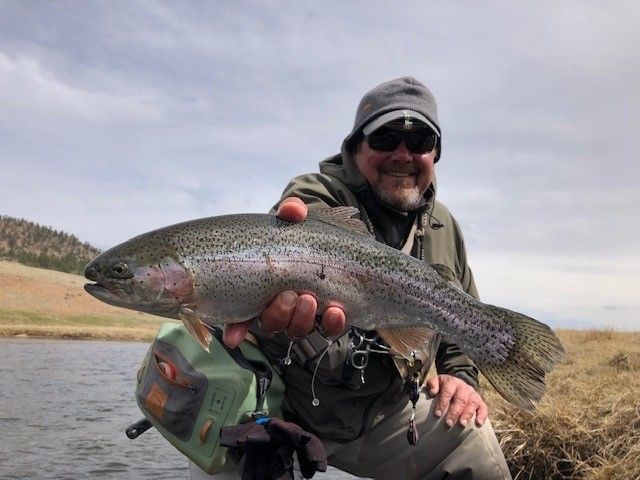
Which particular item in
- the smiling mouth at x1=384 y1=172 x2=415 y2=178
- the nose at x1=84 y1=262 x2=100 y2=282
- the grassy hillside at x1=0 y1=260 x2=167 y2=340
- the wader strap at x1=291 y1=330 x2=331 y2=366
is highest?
the smiling mouth at x1=384 y1=172 x2=415 y2=178

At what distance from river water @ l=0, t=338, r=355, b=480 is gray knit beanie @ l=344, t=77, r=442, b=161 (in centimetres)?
397

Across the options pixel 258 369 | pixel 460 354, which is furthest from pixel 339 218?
pixel 460 354

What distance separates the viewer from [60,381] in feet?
47.3

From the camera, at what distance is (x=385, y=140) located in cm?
433

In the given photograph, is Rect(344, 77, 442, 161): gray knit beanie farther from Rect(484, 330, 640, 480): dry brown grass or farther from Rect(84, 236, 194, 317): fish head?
Rect(484, 330, 640, 480): dry brown grass

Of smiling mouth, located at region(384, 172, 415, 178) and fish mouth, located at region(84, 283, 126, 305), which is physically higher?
smiling mouth, located at region(384, 172, 415, 178)

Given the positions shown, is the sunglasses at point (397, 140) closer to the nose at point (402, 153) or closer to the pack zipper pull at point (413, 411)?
the nose at point (402, 153)

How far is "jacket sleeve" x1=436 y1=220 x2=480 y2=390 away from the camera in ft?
15.0

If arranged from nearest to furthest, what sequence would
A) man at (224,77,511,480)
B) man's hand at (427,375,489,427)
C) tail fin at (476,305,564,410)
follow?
1. tail fin at (476,305,564,410)
2. man at (224,77,511,480)
3. man's hand at (427,375,489,427)

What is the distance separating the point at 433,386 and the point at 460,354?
391mm

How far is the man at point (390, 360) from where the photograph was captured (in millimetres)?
3797

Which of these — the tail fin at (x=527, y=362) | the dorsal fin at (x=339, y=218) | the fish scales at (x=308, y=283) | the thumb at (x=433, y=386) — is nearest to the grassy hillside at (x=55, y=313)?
the thumb at (x=433, y=386)

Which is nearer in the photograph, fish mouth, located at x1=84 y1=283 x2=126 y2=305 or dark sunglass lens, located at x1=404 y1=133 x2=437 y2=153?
fish mouth, located at x1=84 y1=283 x2=126 y2=305

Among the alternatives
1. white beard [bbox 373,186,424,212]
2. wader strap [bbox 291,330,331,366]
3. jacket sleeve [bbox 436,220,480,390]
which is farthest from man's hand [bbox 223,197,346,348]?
jacket sleeve [bbox 436,220,480,390]
